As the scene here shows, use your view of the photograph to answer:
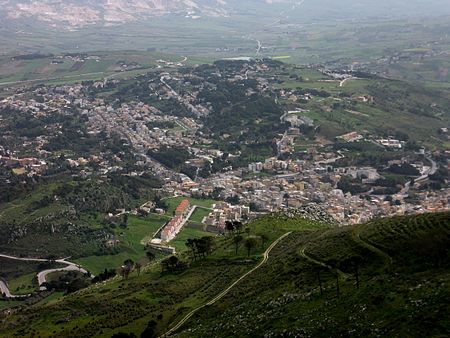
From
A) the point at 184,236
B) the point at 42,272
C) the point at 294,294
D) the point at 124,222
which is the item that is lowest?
the point at 42,272

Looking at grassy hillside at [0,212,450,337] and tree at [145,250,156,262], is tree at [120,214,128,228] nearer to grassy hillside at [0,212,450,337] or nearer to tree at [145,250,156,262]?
tree at [145,250,156,262]

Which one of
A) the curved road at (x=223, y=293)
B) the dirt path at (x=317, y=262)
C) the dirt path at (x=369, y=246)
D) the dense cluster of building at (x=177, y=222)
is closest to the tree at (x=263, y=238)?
the curved road at (x=223, y=293)

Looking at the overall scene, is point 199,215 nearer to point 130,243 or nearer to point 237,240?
point 130,243

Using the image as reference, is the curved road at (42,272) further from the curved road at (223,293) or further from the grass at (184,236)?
the curved road at (223,293)

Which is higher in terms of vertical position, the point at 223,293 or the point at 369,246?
the point at 369,246

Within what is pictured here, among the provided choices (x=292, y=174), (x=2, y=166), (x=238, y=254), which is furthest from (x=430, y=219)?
(x=2, y=166)

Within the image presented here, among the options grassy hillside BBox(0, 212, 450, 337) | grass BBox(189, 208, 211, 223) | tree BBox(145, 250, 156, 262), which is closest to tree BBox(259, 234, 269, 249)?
grassy hillside BBox(0, 212, 450, 337)

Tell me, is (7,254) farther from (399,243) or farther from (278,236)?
(399,243)

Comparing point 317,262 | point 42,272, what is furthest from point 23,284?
point 317,262
